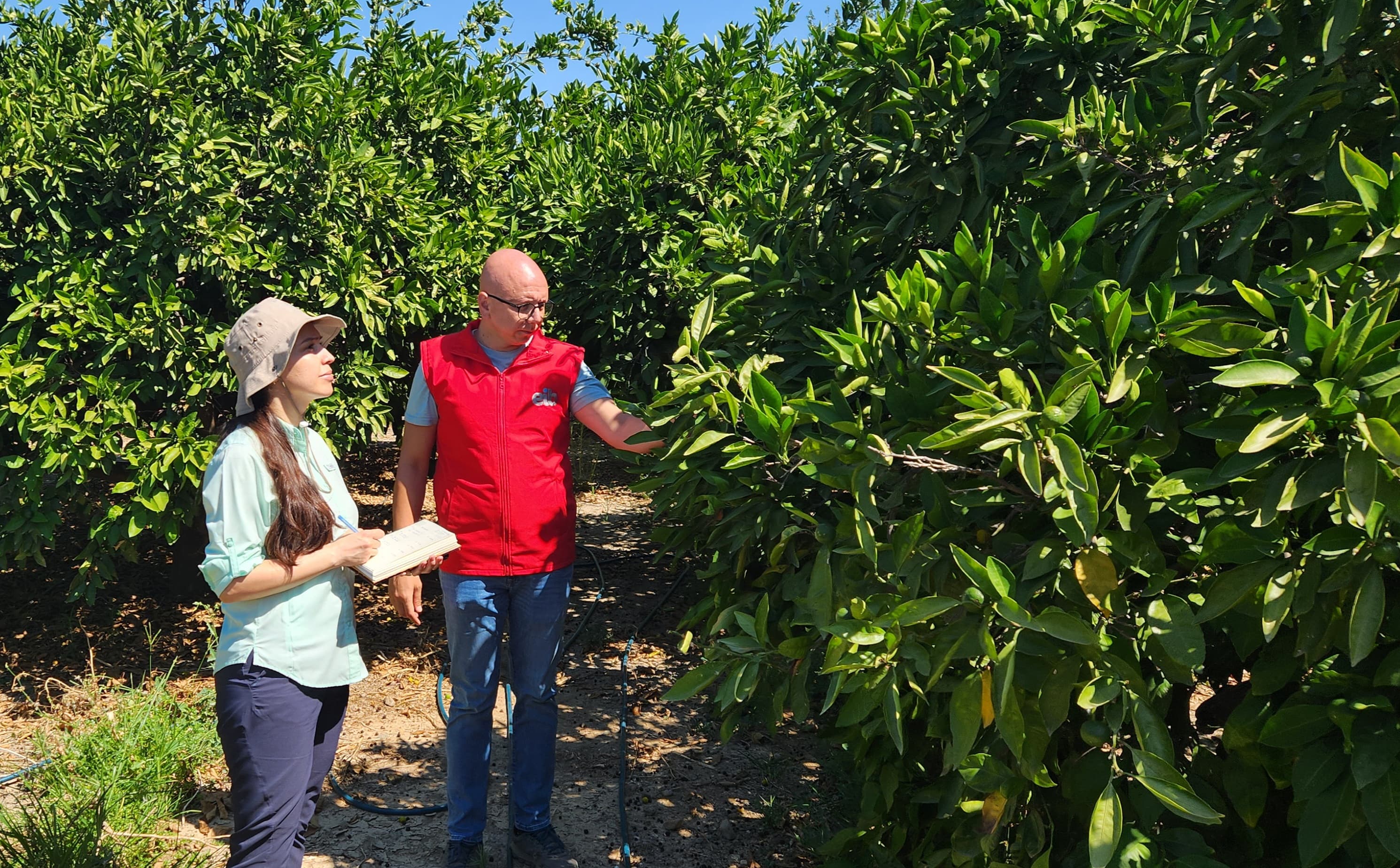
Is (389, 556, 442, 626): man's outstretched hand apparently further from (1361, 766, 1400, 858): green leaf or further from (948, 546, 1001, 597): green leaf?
(1361, 766, 1400, 858): green leaf

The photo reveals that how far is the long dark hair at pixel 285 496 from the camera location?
2.53 meters

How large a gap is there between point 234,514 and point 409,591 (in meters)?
0.82

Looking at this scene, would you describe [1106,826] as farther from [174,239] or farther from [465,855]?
[174,239]

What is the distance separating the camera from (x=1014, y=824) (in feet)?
7.39

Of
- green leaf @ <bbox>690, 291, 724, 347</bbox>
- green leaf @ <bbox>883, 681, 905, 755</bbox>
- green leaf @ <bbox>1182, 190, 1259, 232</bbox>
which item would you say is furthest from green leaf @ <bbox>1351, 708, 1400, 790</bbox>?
green leaf @ <bbox>690, 291, 724, 347</bbox>

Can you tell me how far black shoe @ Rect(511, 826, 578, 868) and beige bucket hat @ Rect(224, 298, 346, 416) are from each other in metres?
1.85

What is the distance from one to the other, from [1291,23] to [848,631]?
1417 millimetres

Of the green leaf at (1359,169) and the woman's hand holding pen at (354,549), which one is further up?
the green leaf at (1359,169)

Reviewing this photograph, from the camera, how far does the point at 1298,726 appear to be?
64.7 inches

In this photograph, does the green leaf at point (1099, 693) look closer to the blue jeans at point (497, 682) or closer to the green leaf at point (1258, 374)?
the green leaf at point (1258, 374)

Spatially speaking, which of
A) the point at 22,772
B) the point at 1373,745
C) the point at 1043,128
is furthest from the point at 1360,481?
the point at 22,772

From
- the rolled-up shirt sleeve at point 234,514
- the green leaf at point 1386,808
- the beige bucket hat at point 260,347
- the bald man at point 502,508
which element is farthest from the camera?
the bald man at point 502,508

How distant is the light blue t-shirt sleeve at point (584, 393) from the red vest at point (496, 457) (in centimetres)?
7

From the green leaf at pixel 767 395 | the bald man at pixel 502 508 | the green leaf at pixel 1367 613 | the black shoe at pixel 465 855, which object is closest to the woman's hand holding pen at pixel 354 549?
the bald man at pixel 502 508
